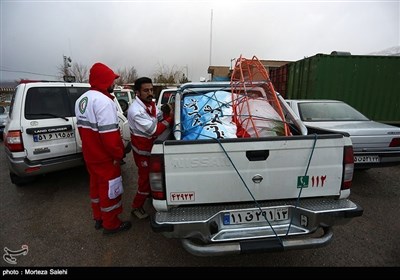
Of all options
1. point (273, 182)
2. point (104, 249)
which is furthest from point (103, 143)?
point (273, 182)

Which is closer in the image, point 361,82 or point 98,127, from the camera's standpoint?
point 98,127

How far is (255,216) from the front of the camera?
1.86 m

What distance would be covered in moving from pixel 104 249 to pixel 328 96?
7.93m

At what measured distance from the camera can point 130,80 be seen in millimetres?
44688

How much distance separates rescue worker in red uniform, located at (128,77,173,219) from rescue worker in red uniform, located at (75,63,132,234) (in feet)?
0.93

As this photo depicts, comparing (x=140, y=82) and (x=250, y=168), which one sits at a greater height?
(x=140, y=82)

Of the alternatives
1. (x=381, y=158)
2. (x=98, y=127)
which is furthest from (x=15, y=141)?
(x=381, y=158)

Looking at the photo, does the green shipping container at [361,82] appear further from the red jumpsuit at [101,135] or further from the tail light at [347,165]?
the red jumpsuit at [101,135]

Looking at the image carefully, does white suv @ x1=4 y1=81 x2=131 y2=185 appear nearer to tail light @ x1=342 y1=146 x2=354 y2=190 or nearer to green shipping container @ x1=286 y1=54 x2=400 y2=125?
tail light @ x1=342 y1=146 x2=354 y2=190

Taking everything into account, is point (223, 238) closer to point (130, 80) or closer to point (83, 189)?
point (83, 189)

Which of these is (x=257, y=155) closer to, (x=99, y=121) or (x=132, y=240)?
(x=99, y=121)

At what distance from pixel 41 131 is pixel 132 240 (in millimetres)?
2193

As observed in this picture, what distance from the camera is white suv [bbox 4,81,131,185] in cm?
325

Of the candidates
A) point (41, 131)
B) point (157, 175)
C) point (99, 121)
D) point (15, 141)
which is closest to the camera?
point (157, 175)
